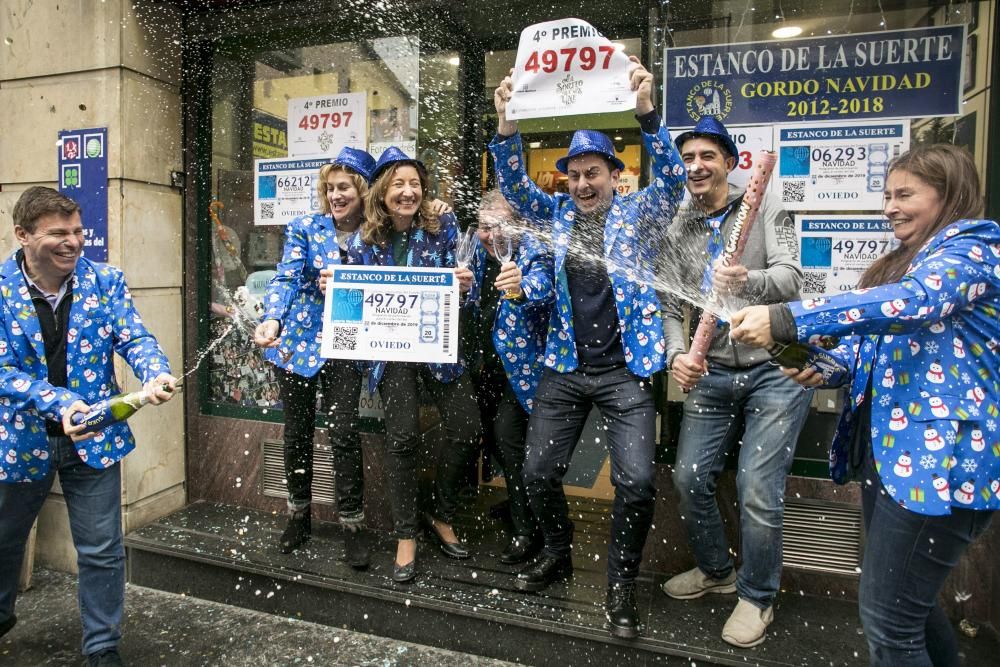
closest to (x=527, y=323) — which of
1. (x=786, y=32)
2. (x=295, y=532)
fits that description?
(x=295, y=532)

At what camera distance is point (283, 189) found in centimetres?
493

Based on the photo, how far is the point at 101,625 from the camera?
3.15 meters

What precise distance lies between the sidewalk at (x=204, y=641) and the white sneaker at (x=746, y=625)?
1.16m

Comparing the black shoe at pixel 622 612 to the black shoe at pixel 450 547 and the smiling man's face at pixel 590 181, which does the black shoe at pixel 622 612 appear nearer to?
the black shoe at pixel 450 547

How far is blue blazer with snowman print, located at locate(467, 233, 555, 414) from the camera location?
3.53 metres

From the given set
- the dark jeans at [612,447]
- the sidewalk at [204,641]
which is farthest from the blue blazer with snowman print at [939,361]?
the sidewalk at [204,641]

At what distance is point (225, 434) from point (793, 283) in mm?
4004

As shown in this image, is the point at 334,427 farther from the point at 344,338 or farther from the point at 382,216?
the point at 382,216

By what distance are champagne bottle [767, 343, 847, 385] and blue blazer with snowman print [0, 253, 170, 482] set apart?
98.8 inches

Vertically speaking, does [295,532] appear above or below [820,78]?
below

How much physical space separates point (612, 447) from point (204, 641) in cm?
243

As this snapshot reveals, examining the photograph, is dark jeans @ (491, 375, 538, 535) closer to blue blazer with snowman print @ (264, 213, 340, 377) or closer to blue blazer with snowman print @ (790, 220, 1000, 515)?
blue blazer with snowman print @ (264, 213, 340, 377)

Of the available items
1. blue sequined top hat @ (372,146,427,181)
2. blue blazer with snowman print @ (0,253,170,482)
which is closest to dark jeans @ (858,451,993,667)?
blue sequined top hat @ (372,146,427,181)

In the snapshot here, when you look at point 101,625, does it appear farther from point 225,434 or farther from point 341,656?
point 225,434
